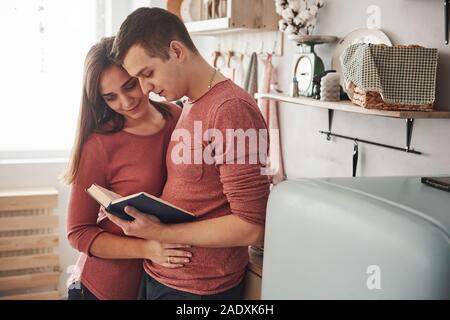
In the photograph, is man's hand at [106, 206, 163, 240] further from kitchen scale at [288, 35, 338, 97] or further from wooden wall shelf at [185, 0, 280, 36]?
wooden wall shelf at [185, 0, 280, 36]

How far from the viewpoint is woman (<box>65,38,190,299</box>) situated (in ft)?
4.52

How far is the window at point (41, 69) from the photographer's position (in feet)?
11.1

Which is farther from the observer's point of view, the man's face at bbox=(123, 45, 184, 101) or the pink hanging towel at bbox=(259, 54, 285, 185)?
the pink hanging towel at bbox=(259, 54, 285, 185)

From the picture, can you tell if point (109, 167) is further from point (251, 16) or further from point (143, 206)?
point (251, 16)

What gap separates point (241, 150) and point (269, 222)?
0.18 metres

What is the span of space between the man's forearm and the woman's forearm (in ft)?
0.46

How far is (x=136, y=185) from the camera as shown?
Answer: 140 centimetres

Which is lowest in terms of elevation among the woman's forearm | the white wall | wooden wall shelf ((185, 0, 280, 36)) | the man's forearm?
the woman's forearm

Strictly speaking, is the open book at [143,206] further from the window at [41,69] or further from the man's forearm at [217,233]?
the window at [41,69]

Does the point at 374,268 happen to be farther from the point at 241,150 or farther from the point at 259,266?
the point at 259,266

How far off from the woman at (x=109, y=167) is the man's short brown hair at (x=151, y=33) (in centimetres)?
16

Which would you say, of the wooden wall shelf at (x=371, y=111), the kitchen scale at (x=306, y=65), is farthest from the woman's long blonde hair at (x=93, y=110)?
the kitchen scale at (x=306, y=65)

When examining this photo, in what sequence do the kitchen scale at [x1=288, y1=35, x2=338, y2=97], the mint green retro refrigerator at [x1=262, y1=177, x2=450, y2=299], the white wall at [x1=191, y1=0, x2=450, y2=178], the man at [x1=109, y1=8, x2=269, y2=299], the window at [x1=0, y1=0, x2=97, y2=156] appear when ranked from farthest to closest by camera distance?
1. the window at [x1=0, y1=0, x2=97, y2=156]
2. the kitchen scale at [x1=288, y1=35, x2=338, y2=97]
3. the white wall at [x1=191, y1=0, x2=450, y2=178]
4. the man at [x1=109, y1=8, x2=269, y2=299]
5. the mint green retro refrigerator at [x1=262, y1=177, x2=450, y2=299]

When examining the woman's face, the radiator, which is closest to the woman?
the woman's face
